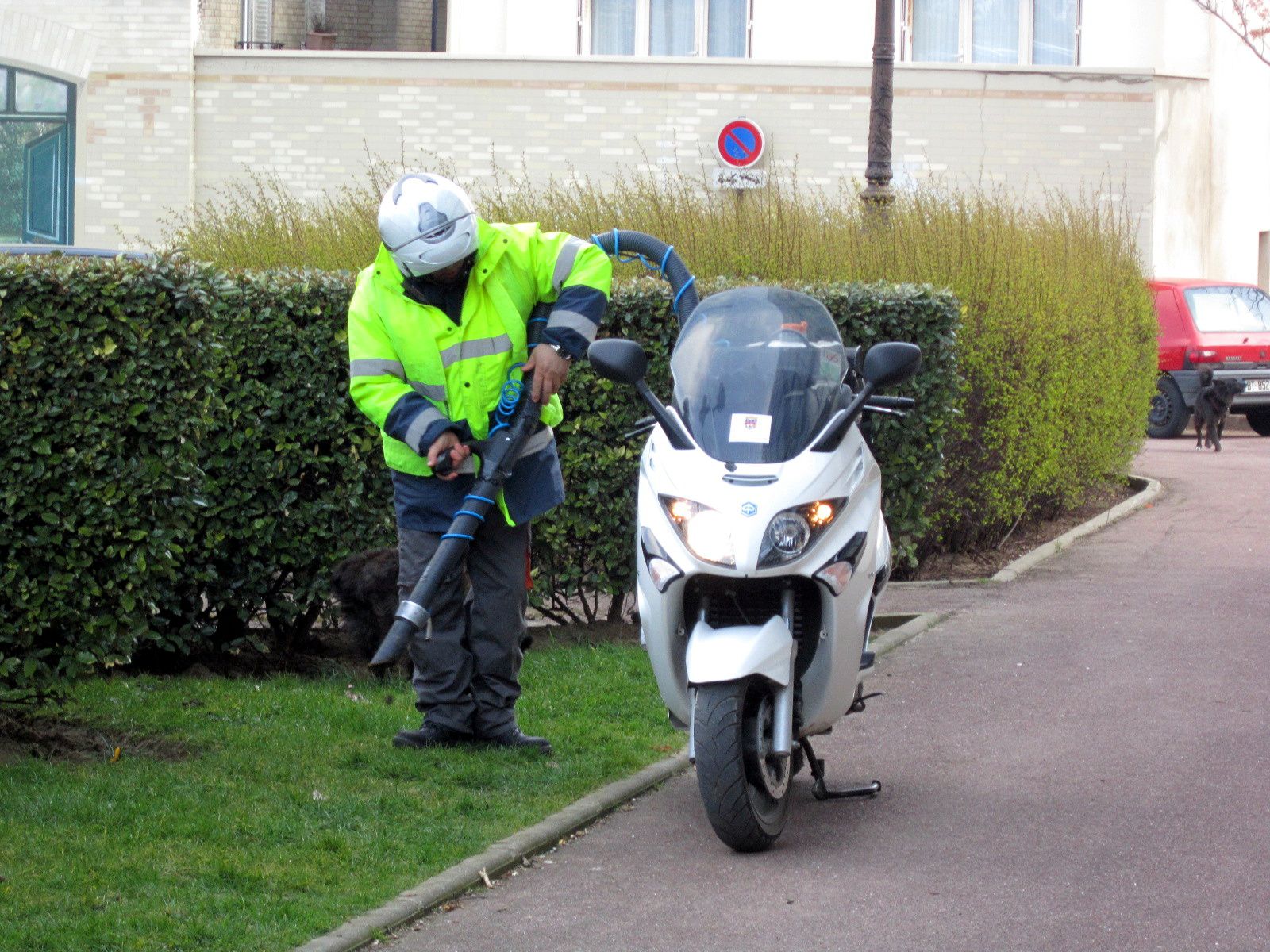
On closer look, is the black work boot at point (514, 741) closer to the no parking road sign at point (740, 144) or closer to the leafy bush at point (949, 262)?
the leafy bush at point (949, 262)

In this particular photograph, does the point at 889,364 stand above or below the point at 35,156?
below

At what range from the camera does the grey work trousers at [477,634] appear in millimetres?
6348

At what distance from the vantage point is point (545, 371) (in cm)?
609

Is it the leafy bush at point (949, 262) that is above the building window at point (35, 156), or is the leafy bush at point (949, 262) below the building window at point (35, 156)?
below

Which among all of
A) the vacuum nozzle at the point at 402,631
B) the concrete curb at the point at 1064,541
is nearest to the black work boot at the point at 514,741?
the vacuum nozzle at the point at 402,631

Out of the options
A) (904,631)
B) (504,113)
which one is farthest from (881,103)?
(504,113)

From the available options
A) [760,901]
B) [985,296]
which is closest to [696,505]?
[760,901]

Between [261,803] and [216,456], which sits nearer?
[261,803]

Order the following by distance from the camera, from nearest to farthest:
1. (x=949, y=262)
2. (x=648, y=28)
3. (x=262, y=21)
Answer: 1. (x=949, y=262)
2. (x=648, y=28)
3. (x=262, y=21)

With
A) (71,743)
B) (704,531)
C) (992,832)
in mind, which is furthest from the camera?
(71,743)

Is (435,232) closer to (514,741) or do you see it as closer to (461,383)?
(461,383)

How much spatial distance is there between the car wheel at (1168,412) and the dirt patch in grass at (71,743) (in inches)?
663

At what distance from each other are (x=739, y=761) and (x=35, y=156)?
72.3ft

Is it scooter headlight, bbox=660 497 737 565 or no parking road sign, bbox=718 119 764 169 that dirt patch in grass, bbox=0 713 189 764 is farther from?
no parking road sign, bbox=718 119 764 169
